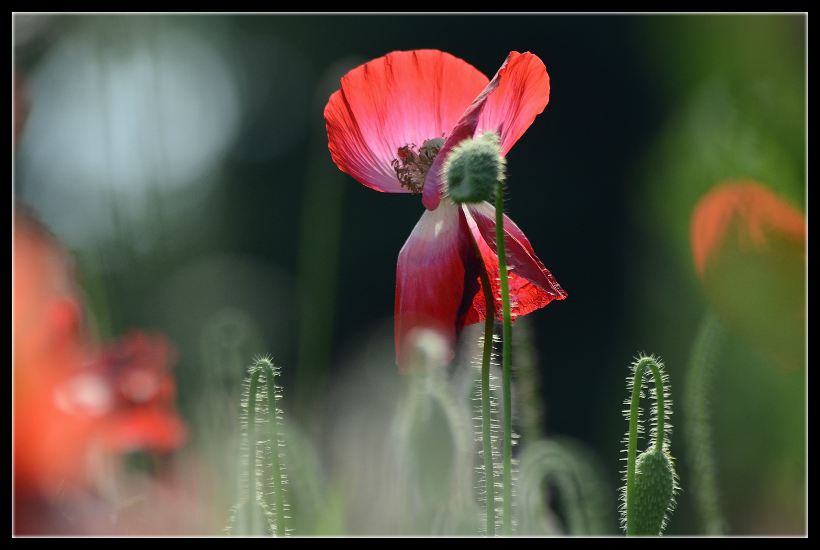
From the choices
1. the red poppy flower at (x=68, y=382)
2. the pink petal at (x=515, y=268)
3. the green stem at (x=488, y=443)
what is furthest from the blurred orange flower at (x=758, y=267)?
the red poppy flower at (x=68, y=382)

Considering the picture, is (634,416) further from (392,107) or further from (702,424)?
(392,107)

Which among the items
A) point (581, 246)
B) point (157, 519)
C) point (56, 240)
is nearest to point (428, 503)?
point (157, 519)

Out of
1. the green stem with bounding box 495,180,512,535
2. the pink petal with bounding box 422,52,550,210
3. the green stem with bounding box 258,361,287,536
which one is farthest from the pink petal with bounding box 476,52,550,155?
the green stem with bounding box 258,361,287,536

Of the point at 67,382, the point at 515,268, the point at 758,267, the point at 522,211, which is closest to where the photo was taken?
the point at 515,268

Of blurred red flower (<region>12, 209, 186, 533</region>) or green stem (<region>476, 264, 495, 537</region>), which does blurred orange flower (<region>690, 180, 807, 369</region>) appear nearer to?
green stem (<region>476, 264, 495, 537</region>)

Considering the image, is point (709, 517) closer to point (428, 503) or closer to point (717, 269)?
point (428, 503)

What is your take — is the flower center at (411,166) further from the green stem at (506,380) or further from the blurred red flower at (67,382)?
the blurred red flower at (67,382)

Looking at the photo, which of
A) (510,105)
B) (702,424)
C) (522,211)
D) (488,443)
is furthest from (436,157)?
(522,211)
